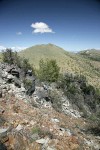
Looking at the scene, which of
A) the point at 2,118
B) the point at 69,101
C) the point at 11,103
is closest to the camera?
the point at 2,118

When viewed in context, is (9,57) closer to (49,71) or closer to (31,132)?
(49,71)

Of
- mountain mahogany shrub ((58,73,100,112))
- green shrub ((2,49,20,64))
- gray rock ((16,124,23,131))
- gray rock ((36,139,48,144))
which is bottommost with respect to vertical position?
mountain mahogany shrub ((58,73,100,112))

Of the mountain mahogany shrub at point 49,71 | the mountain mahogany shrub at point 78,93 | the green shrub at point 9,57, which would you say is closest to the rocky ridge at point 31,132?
the mountain mahogany shrub at point 78,93

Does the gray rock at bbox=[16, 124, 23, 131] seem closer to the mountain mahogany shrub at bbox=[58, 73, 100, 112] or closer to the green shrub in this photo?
the mountain mahogany shrub at bbox=[58, 73, 100, 112]

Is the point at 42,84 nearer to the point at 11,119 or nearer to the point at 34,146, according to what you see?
the point at 11,119

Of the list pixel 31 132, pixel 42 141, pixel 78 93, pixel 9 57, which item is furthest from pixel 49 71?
pixel 42 141

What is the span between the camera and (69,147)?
26.3 ft

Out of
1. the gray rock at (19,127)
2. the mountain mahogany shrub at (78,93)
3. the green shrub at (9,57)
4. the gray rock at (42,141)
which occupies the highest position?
the green shrub at (9,57)

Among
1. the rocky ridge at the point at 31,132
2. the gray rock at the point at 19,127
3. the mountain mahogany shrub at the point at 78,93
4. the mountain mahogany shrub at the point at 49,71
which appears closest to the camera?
the rocky ridge at the point at 31,132

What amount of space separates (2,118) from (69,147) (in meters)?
3.43

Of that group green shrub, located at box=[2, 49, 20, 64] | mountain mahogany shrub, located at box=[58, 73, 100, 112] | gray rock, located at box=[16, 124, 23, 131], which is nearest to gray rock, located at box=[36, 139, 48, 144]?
gray rock, located at box=[16, 124, 23, 131]

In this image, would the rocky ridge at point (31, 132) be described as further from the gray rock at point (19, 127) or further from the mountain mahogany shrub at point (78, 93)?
the mountain mahogany shrub at point (78, 93)

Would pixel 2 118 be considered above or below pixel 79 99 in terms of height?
above

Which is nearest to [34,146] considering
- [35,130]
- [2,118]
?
[35,130]
